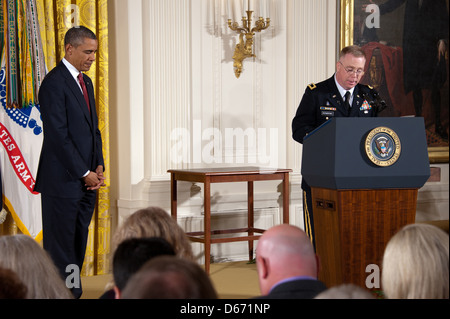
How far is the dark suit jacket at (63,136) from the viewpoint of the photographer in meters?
4.00

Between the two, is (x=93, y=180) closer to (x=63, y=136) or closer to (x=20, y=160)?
(x=63, y=136)

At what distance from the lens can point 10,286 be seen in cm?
169

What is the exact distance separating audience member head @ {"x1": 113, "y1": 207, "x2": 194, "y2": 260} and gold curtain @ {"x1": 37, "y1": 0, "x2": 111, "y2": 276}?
299cm

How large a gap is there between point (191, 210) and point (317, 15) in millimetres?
2325

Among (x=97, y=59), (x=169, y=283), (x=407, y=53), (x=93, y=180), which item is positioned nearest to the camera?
(x=169, y=283)

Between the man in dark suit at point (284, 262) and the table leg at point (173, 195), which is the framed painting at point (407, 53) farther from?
the man in dark suit at point (284, 262)

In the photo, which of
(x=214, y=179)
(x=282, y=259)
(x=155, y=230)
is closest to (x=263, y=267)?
(x=282, y=259)

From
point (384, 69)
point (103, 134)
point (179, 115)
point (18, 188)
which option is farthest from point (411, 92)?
point (18, 188)

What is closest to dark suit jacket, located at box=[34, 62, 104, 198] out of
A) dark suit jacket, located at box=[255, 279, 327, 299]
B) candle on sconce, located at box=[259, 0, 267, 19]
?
dark suit jacket, located at box=[255, 279, 327, 299]

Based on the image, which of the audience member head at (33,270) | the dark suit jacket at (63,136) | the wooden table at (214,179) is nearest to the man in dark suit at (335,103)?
the wooden table at (214,179)

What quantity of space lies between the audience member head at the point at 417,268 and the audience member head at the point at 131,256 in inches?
26.0

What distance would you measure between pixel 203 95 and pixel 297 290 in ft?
13.4

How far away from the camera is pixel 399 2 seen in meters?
7.07

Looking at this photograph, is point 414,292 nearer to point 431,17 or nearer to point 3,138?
point 3,138
